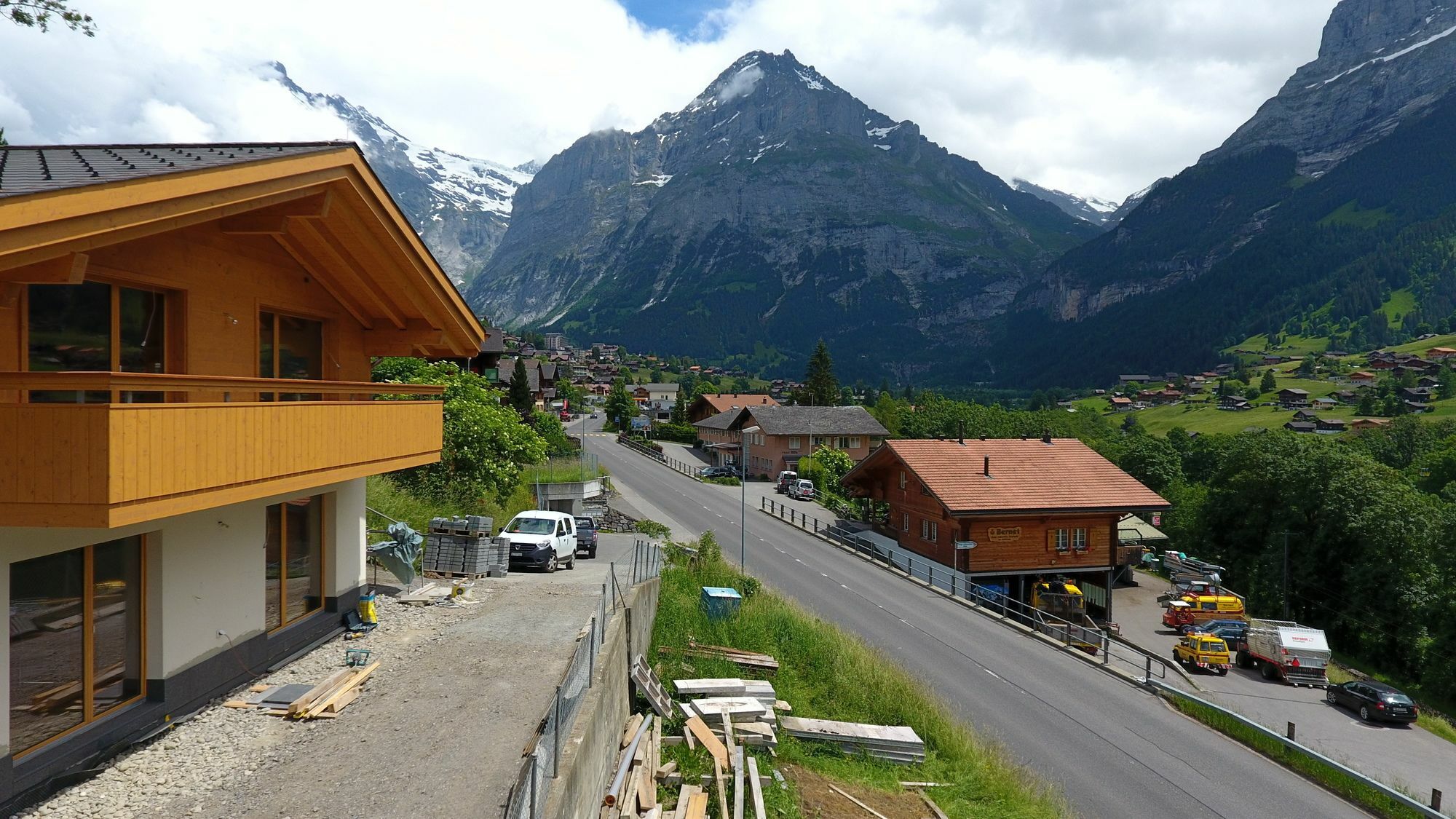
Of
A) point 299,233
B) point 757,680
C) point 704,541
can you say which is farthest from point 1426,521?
point 299,233

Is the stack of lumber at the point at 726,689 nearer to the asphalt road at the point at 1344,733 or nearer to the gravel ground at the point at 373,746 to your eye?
the gravel ground at the point at 373,746

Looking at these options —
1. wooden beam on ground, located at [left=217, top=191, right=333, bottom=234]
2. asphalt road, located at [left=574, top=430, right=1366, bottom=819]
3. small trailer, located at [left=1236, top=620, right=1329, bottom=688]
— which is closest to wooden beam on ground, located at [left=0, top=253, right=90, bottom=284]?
wooden beam on ground, located at [left=217, top=191, right=333, bottom=234]

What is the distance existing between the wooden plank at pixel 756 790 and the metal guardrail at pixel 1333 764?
47.4 ft

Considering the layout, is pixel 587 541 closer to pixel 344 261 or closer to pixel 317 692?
pixel 344 261

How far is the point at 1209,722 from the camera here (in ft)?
73.3

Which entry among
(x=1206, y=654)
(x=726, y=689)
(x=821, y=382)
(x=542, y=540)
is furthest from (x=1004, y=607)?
(x=821, y=382)

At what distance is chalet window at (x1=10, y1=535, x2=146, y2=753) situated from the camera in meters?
7.75

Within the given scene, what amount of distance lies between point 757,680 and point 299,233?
470 inches

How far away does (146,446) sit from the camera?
7547 millimetres

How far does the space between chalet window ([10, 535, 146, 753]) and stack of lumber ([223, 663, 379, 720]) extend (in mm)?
1516

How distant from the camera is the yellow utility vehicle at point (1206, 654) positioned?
34.5 metres

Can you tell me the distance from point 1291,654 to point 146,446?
131 feet

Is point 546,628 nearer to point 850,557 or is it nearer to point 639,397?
point 850,557

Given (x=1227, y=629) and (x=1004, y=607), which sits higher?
(x=1004, y=607)
